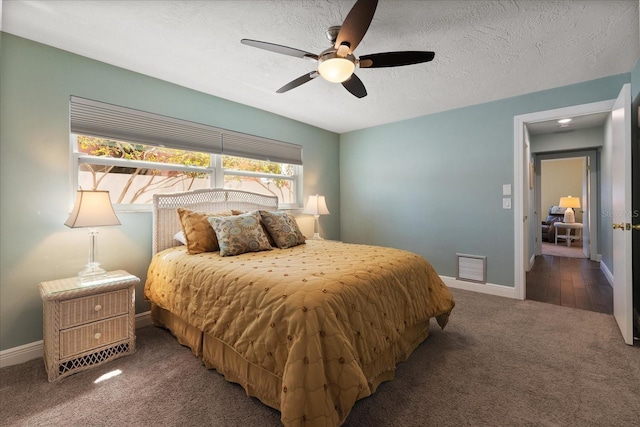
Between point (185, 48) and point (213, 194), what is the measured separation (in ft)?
4.83

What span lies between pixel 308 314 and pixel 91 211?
192 cm

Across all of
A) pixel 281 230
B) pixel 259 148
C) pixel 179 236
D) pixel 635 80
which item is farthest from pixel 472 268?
pixel 179 236

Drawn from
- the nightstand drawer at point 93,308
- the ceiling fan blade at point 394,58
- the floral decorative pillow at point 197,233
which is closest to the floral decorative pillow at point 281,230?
the floral decorative pillow at point 197,233

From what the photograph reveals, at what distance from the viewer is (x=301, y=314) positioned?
1.33m

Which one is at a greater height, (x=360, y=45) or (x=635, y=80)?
(x=360, y=45)

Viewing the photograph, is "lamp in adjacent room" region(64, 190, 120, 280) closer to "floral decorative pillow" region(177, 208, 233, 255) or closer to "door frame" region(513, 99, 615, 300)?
"floral decorative pillow" region(177, 208, 233, 255)

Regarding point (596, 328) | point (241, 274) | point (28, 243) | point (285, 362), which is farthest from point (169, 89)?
point (596, 328)

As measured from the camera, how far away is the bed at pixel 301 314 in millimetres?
1284

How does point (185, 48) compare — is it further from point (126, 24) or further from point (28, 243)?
point (28, 243)

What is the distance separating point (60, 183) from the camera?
7.63ft

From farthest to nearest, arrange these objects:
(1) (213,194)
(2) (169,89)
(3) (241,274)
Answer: (1) (213,194) → (2) (169,89) → (3) (241,274)


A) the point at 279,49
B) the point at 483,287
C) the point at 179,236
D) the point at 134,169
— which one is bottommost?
the point at 483,287

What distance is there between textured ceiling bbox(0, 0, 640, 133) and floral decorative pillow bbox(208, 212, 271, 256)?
1437 mm

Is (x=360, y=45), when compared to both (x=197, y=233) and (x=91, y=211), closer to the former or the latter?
(x=197, y=233)
